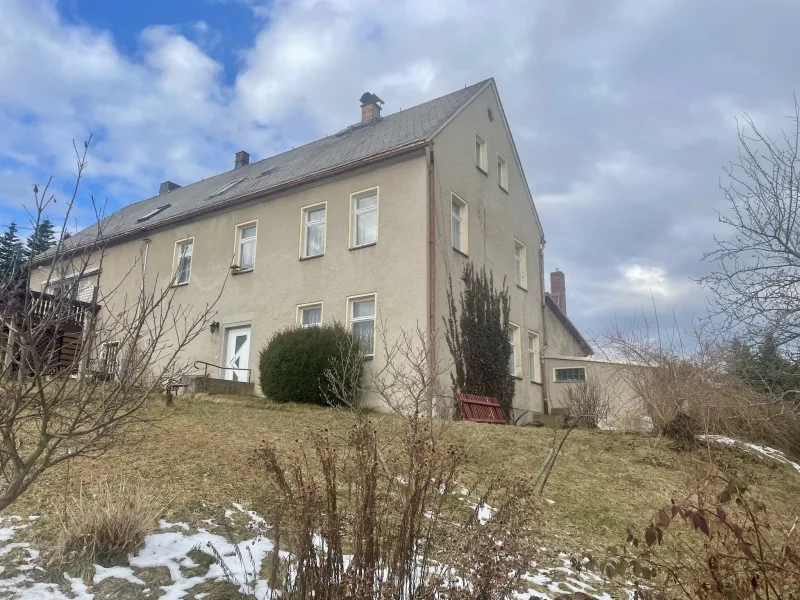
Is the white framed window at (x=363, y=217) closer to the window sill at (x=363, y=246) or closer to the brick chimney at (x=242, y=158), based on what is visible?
the window sill at (x=363, y=246)

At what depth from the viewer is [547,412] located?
18172mm

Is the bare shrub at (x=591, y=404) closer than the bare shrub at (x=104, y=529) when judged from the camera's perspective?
No

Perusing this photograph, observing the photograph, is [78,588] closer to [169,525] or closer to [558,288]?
[169,525]

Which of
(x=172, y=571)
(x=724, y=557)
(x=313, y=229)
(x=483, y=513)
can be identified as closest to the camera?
(x=724, y=557)

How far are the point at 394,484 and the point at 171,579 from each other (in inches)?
70.5

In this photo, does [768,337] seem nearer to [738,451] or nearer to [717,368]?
[738,451]

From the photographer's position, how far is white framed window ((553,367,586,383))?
20.3 m

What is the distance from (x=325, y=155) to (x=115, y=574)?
1562cm

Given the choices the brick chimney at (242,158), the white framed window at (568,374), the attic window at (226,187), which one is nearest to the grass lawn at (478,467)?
the white framed window at (568,374)

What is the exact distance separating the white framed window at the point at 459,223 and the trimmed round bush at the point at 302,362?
12.4 feet

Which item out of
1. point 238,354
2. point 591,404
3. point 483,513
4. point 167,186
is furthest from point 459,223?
point 167,186

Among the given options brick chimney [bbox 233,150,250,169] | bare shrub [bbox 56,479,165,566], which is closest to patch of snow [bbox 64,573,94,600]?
bare shrub [bbox 56,479,165,566]

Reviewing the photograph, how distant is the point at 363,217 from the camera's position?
51.0ft

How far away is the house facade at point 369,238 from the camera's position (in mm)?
14477
